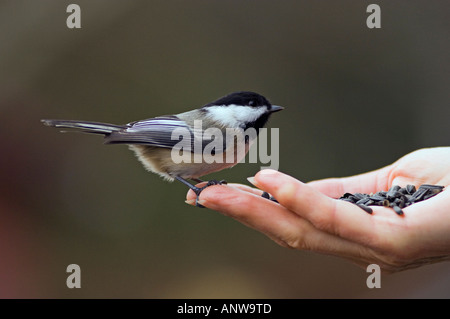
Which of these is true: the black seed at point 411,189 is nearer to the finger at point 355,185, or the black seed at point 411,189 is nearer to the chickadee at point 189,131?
the finger at point 355,185

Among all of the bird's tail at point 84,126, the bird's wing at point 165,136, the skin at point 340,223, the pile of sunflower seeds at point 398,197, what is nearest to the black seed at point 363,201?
the pile of sunflower seeds at point 398,197

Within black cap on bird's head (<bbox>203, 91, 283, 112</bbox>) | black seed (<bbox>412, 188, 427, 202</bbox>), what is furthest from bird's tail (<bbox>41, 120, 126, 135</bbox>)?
black seed (<bbox>412, 188, 427, 202</bbox>)

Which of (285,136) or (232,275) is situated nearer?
(232,275)

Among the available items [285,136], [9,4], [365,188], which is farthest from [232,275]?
[9,4]

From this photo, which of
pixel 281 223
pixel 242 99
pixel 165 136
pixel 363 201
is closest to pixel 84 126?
pixel 165 136

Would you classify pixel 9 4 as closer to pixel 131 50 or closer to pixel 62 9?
pixel 62 9

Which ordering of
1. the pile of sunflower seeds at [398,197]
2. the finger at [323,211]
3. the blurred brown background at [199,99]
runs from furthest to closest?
the blurred brown background at [199,99]
the pile of sunflower seeds at [398,197]
the finger at [323,211]

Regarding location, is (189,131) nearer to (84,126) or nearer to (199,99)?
(84,126)
